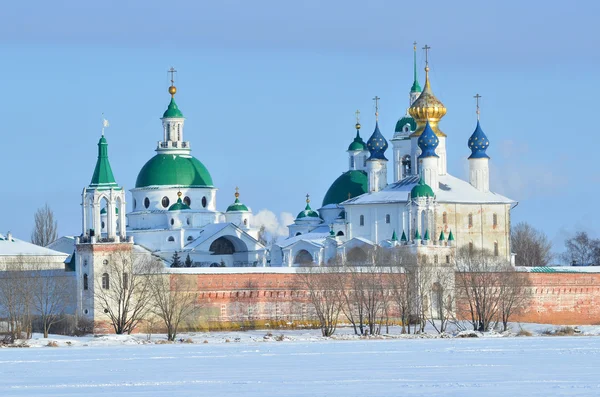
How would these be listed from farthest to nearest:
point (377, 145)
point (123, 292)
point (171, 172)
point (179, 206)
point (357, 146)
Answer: point (357, 146)
point (171, 172)
point (179, 206)
point (377, 145)
point (123, 292)

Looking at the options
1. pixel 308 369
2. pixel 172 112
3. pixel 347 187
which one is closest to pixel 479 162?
pixel 347 187

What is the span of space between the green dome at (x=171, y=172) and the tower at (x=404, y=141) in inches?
290

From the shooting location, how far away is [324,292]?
4844 cm

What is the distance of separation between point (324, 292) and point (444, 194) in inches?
487

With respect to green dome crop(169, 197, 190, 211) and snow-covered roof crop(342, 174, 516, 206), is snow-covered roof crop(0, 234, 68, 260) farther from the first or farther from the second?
snow-covered roof crop(342, 174, 516, 206)

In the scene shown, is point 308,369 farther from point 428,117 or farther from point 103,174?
point 428,117

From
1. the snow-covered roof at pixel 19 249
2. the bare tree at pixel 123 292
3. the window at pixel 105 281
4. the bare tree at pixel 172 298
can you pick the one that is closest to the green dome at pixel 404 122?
the snow-covered roof at pixel 19 249

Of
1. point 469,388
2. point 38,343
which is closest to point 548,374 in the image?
point 469,388

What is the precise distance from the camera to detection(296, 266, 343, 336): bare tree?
4685cm

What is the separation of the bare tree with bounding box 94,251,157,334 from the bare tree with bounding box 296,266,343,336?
4658 millimetres

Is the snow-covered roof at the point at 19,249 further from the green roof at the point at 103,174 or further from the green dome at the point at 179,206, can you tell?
the green dome at the point at 179,206

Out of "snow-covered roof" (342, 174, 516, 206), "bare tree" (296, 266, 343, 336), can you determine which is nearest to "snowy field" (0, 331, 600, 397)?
"bare tree" (296, 266, 343, 336)

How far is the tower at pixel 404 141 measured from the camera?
207ft

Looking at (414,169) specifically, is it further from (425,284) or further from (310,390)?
(310,390)
